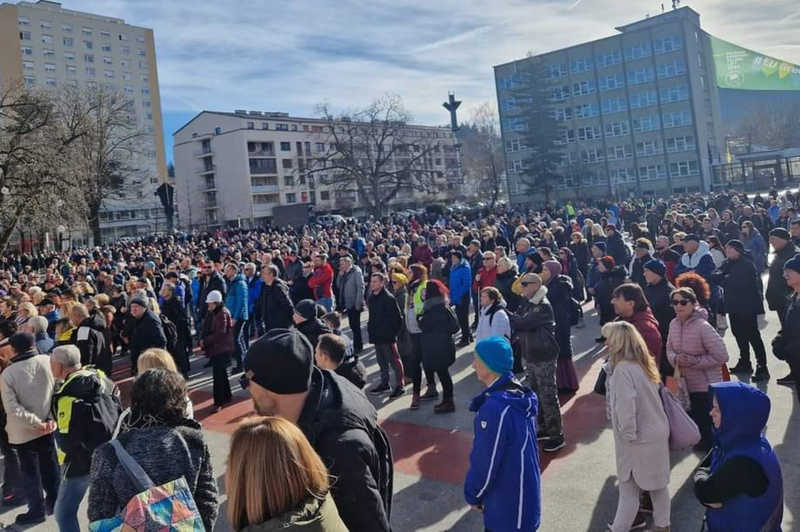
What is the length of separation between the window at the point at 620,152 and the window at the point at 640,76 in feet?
23.6

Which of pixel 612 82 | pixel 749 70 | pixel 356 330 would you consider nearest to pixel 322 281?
pixel 356 330

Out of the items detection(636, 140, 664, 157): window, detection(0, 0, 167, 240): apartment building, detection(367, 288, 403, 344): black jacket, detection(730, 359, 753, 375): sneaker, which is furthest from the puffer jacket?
detection(0, 0, 167, 240): apartment building

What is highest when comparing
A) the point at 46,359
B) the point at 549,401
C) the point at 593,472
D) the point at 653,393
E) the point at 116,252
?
the point at 116,252

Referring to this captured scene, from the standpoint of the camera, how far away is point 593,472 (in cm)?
565

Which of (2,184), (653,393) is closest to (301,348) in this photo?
(653,393)

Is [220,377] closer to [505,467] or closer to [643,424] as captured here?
[505,467]

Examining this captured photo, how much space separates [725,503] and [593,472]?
2.72m

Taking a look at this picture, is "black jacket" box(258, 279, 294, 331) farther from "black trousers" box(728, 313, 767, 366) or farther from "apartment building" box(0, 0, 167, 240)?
"apartment building" box(0, 0, 167, 240)

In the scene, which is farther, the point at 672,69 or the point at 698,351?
the point at 672,69

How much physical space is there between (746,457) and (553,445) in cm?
336

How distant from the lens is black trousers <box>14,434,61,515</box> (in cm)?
558

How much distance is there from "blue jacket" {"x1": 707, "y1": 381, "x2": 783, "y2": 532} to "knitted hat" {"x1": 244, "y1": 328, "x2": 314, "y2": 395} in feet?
7.28

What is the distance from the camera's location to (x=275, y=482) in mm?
2053

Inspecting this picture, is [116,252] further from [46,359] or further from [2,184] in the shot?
[46,359]
